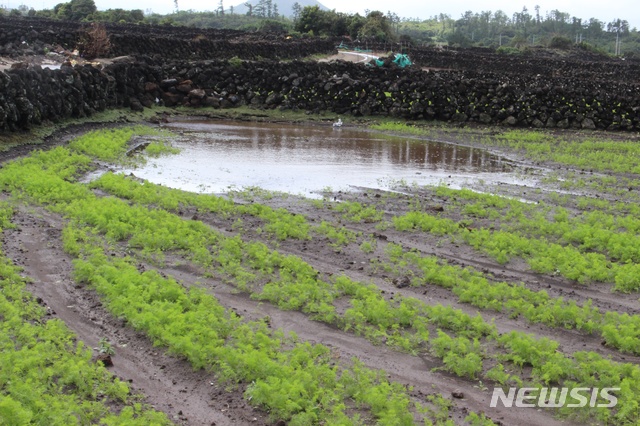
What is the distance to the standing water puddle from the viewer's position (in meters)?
15.9

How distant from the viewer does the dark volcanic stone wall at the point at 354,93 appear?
27594mm

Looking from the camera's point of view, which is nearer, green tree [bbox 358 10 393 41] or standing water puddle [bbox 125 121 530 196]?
standing water puddle [bbox 125 121 530 196]

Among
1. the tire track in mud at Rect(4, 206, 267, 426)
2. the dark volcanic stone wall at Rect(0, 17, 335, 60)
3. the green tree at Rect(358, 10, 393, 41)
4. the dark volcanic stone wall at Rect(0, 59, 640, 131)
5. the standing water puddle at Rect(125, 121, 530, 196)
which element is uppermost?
the green tree at Rect(358, 10, 393, 41)

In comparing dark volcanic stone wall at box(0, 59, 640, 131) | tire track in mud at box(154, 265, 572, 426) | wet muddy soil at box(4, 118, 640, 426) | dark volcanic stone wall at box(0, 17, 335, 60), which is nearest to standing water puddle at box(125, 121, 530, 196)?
wet muddy soil at box(4, 118, 640, 426)

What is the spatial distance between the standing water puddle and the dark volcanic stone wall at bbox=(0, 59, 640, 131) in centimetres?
381

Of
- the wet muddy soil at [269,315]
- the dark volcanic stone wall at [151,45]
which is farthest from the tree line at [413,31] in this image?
the wet muddy soil at [269,315]

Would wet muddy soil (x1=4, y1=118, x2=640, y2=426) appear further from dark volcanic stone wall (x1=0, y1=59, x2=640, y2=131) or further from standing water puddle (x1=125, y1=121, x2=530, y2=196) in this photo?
dark volcanic stone wall (x1=0, y1=59, x2=640, y2=131)

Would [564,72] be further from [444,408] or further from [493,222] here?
[444,408]

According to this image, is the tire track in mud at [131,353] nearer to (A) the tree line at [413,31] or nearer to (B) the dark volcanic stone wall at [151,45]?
(B) the dark volcanic stone wall at [151,45]

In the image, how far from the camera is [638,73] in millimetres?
50781

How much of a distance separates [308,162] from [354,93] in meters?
12.7

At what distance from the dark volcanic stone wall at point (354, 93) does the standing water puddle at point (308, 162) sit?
12.5 feet

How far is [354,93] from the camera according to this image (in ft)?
102

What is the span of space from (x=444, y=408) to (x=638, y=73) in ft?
167
